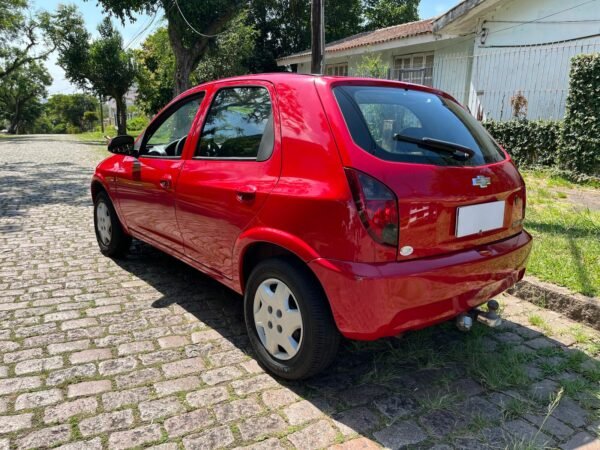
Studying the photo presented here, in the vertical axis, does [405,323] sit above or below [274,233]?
below

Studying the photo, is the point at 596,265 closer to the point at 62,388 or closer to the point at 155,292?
the point at 155,292

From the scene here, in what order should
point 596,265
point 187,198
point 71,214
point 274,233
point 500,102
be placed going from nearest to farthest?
point 274,233 < point 187,198 < point 596,265 < point 71,214 < point 500,102

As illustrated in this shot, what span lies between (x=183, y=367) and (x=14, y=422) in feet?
2.90

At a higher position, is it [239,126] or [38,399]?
[239,126]

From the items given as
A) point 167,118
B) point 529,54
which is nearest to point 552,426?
point 167,118

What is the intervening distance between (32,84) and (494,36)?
6514 cm

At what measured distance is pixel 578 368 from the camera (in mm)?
2844

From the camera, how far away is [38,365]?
2805mm

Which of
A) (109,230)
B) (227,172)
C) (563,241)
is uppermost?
(227,172)

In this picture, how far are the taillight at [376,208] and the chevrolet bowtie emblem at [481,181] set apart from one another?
611 mm

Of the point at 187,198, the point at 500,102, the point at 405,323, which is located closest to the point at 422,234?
the point at 405,323

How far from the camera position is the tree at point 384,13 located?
31.7m

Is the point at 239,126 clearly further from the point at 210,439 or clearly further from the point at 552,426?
the point at 552,426

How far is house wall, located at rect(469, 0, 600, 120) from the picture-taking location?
32.3 ft
